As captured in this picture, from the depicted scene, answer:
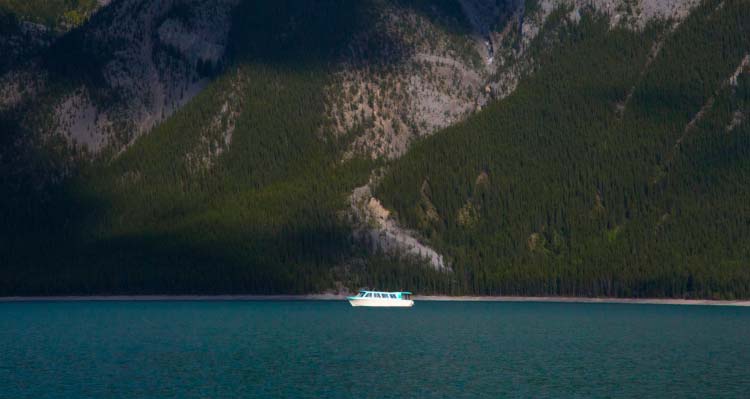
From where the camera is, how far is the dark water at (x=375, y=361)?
347ft

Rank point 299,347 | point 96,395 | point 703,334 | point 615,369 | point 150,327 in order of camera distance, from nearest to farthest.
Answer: point 96,395
point 615,369
point 299,347
point 703,334
point 150,327

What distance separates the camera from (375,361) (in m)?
130

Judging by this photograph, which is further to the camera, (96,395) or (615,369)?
(615,369)

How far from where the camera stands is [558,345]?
152125mm

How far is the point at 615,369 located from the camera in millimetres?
121625

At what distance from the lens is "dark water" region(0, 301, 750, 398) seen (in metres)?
106

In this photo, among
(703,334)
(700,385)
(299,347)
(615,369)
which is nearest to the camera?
(700,385)

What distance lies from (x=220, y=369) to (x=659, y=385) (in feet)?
142

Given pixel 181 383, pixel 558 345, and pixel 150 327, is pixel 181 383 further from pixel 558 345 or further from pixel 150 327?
pixel 150 327

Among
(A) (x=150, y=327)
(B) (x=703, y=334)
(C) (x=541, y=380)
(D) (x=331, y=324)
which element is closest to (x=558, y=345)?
(B) (x=703, y=334)

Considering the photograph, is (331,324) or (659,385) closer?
(659,385)

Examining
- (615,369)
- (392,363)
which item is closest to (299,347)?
(392,363)

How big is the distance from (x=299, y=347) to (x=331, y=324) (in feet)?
168

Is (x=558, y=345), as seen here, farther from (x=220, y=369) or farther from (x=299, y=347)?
(x=220, y=369)
